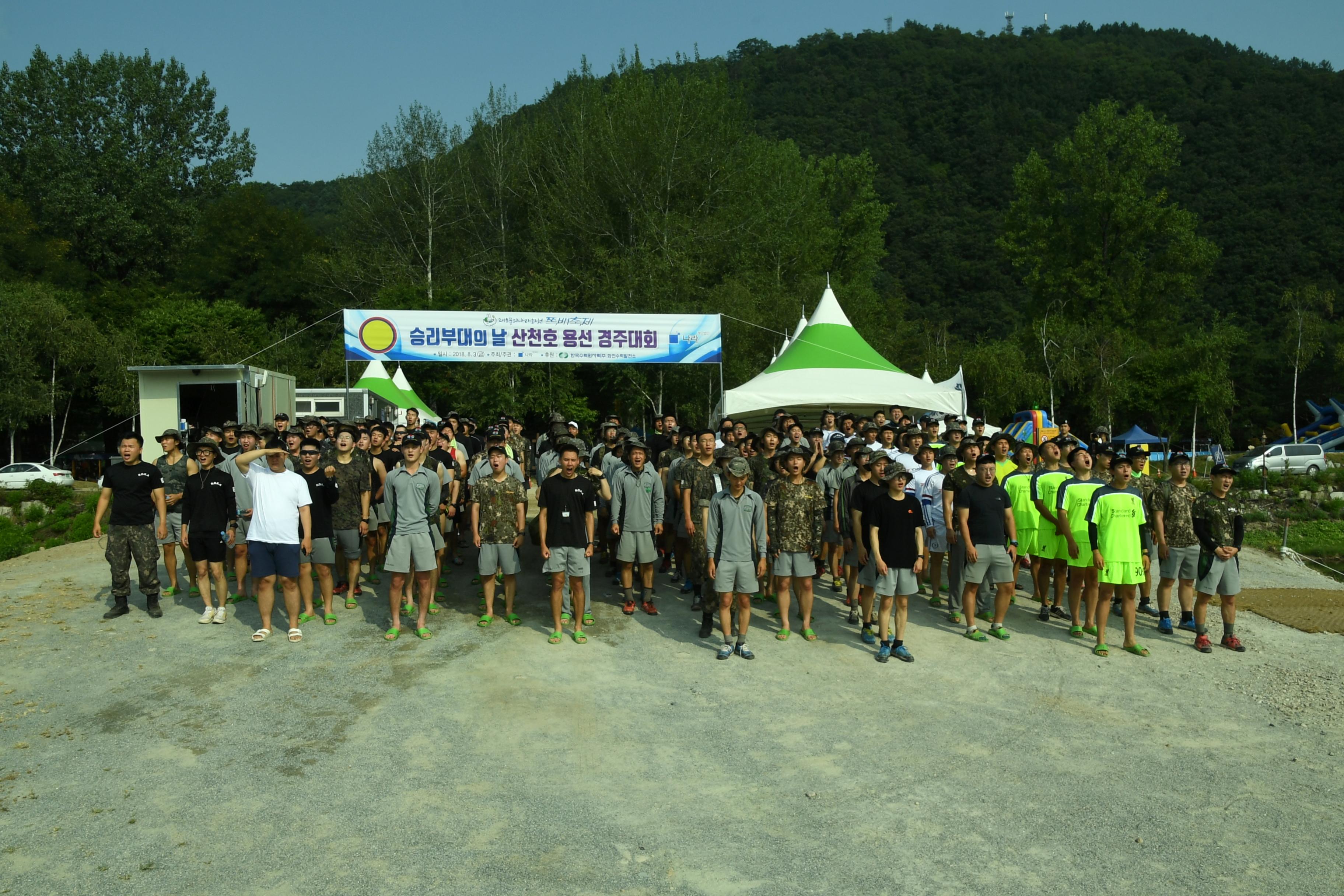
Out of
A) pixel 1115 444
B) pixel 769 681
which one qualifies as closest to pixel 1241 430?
pixel 1115 444

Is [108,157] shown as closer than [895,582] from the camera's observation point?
No

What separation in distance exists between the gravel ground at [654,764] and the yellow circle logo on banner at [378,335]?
8248 millimetres

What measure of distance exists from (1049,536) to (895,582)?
2.07 metres

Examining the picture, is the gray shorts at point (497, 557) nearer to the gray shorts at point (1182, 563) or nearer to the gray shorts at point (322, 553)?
the gray shorts at point (322, 553)

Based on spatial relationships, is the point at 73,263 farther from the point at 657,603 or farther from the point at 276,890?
the point at 276,890

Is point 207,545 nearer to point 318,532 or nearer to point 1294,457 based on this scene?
point 318,532

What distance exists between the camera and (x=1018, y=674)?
276 inches

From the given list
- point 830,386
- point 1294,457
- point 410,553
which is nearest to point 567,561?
point 410,553

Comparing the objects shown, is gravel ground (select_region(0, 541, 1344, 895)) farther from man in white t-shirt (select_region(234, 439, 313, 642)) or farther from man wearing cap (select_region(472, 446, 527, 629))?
man wearing cap (select_region(472, 446, 527, 629))

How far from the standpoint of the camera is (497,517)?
788 cm

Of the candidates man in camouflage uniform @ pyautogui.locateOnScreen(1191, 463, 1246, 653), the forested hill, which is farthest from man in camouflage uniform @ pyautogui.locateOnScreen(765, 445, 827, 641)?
the forested hill

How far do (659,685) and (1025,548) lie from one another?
3.96 meters

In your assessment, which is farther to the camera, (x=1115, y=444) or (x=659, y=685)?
(x=1115, y=444)

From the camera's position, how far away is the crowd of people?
292 inches
